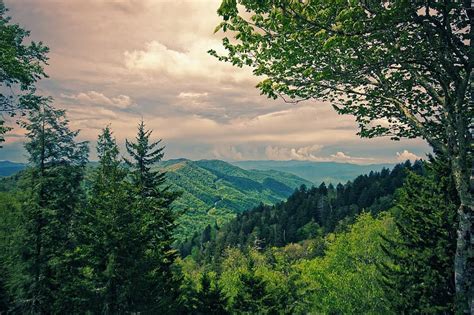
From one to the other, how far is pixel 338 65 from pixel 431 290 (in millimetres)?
18628

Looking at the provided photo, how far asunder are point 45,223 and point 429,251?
2690cm

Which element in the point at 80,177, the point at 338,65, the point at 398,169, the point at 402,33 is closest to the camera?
the point at 402,33

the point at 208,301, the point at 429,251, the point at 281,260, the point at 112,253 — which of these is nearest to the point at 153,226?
the point at 112,253

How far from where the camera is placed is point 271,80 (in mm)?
9656

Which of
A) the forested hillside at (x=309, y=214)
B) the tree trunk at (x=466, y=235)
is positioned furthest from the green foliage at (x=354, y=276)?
the forested hillside at (x=309, y=214)

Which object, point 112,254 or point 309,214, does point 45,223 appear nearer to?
point 112,254

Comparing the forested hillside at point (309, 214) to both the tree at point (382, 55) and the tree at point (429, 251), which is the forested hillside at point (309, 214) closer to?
the tree at point (429, 251)

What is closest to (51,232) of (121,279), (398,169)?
(121,279)

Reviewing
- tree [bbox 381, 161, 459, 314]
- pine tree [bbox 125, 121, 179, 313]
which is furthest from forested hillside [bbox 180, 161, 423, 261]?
tree [bbox 381, 161, 459, 314]

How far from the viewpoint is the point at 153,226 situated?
27078mm

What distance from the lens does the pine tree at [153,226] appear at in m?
24.0

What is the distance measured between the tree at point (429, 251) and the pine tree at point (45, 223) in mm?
22720

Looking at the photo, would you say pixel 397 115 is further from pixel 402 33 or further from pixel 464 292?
pixel 464 292

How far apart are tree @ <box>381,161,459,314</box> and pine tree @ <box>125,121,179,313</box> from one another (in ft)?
52.3
